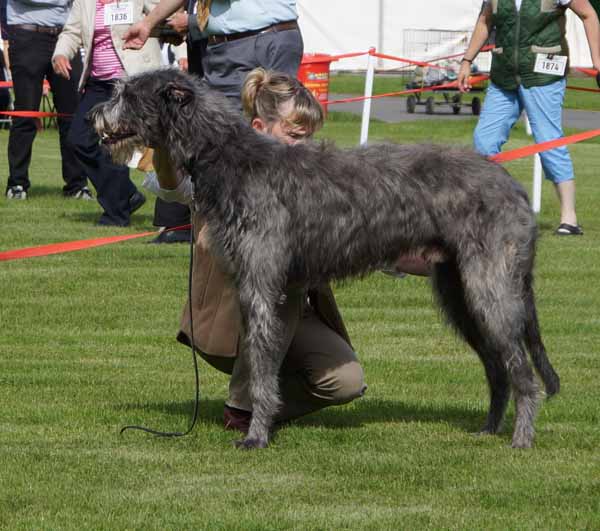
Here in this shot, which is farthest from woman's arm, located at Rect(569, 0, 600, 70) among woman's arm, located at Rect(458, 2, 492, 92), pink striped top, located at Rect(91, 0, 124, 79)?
pink striped top, located at Rect(91, 0, 124, 79)

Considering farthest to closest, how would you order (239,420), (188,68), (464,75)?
(464,75)
(188,68)
(239,420)

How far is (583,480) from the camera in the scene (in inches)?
202

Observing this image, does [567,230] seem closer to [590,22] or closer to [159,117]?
[590,22]

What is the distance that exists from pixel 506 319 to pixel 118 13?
23.2 feet

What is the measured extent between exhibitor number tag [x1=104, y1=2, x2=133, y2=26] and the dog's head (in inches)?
251

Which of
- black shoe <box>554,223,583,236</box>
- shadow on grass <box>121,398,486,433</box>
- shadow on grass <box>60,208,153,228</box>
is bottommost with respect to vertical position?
shadow on grass <box>60,208,153,228</box>

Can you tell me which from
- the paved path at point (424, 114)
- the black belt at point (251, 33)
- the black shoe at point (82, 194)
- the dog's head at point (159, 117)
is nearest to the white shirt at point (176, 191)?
the dog's head at point (159, 117)

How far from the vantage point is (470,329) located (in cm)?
607

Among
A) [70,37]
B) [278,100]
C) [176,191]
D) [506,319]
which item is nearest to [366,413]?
[506,319]

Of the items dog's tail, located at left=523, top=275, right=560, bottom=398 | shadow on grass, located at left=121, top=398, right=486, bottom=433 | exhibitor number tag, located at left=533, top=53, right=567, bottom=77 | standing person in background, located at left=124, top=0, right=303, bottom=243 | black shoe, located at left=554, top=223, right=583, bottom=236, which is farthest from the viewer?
black shoe, located at left=554, top=223, right=583, bottom=236

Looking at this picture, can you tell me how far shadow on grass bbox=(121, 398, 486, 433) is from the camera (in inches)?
244

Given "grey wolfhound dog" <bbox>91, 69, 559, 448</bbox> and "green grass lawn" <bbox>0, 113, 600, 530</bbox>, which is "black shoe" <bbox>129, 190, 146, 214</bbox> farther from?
"grey wolfhound dog" <bbox>91, 69, 559, 448</bbox>

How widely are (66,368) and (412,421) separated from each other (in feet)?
6.81

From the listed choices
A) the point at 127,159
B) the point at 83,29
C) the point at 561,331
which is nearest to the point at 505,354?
the point at 127,159
